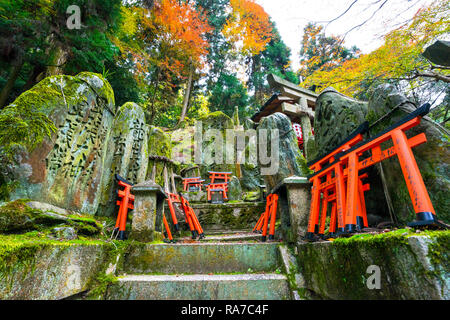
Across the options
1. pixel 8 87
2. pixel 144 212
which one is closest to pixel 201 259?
pixel 144 212

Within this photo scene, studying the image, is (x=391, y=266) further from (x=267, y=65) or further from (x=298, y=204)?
(x=267, y=65)

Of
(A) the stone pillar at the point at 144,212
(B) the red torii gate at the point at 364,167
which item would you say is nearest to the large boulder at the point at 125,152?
(A) the stone pillar at the point at 144,212

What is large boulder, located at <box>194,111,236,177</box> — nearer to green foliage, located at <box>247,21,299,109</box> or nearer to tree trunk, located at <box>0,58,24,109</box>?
green foliage, located at <box>247,21,299,109</box>

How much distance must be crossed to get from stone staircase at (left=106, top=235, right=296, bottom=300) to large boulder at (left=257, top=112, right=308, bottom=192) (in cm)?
307

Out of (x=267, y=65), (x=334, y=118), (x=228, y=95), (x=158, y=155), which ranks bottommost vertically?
(x=334, y=118)

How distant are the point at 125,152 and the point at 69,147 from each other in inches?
77.9

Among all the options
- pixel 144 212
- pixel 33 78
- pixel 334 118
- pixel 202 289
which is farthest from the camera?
pixel 33 78

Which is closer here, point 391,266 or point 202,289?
point 391,266

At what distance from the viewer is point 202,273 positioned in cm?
290

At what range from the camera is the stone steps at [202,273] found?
240cm

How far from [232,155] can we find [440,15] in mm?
11452

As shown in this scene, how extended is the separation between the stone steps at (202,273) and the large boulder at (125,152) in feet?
6.51

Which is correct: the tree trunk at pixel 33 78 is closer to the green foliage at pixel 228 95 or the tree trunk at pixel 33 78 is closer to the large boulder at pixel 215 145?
the large boulder at pixel 215 145
